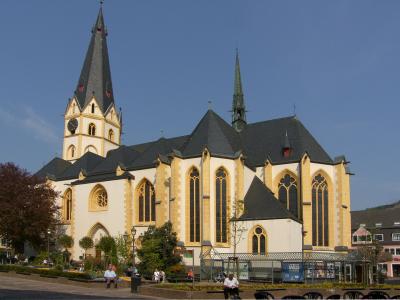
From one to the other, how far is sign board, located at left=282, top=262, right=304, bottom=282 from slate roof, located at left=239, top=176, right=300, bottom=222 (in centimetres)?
1244

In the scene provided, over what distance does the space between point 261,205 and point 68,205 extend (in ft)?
75.8

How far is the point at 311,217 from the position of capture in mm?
54438

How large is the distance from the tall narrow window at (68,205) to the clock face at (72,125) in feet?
49.4

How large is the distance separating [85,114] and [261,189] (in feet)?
104

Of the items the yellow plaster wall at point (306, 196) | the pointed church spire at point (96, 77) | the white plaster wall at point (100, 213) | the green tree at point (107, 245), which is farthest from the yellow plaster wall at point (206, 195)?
the pointed church spire at point (96, 77)

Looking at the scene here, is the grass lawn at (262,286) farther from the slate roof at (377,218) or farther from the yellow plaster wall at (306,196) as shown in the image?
the slate roof at (377,218)

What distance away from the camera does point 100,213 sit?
59656 millimetres

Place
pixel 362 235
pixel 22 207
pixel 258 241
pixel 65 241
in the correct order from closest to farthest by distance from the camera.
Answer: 1. pixel 258 241
2. pixel 22 207
3. pixel 65 241
4. pixel 362 235

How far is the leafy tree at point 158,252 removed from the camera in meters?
47.7

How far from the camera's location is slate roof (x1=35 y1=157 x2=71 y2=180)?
68.4 metres

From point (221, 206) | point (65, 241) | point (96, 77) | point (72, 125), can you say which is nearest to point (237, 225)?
point (221, 206)

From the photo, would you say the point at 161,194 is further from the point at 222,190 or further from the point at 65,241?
the point at 65,241

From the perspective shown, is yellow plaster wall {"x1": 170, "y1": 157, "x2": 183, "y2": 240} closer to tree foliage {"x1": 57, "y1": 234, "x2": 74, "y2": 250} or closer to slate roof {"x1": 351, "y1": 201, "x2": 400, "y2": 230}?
tree foliage {"x1": 57, "y1": 234, "x2": 74, "y2": 250}

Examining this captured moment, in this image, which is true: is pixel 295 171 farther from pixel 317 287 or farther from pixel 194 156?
pixel 317 287
